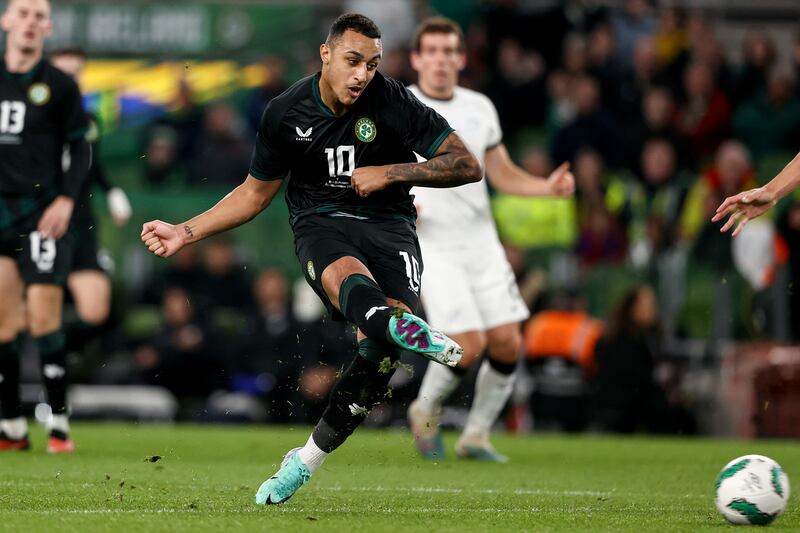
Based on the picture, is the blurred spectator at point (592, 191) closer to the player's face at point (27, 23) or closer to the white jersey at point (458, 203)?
the white jersey at point (458, 203)

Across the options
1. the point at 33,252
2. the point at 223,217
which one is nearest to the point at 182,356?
the point at 33,252

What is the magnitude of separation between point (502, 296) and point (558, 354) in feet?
15.8

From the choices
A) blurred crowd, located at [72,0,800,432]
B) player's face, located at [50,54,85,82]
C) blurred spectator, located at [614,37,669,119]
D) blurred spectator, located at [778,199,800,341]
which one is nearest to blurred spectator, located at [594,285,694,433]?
blurred crowd, located at [72,0,800,432]

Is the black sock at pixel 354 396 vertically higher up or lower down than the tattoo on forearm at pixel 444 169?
lower down

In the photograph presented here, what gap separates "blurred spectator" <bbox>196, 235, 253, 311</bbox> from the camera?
16031mm

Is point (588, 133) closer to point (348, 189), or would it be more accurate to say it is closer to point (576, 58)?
point (576, 58)

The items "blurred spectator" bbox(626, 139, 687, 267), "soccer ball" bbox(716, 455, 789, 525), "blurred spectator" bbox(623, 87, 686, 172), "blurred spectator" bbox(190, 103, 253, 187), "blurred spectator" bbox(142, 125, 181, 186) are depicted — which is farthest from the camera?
"blurred spectator" bbox(142, 125, 181, 186)

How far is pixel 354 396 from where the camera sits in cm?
652

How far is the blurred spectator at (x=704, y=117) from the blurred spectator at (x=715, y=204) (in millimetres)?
1607

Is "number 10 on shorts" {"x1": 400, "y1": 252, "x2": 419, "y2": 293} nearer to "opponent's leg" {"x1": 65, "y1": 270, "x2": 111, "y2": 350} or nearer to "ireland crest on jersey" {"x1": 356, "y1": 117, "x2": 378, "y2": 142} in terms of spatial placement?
"ireland crest on jersey" {"x1": 356, "y1": 117, "x2": 378, "y2": 142}

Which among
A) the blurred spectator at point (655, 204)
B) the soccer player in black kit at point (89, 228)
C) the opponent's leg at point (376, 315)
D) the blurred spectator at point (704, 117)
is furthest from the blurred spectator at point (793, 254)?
the opponent's leg at point (376, 315)

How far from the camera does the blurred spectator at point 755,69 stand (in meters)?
17.5

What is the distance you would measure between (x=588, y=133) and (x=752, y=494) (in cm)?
1107

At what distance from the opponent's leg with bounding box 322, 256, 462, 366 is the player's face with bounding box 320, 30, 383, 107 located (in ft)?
2.55
